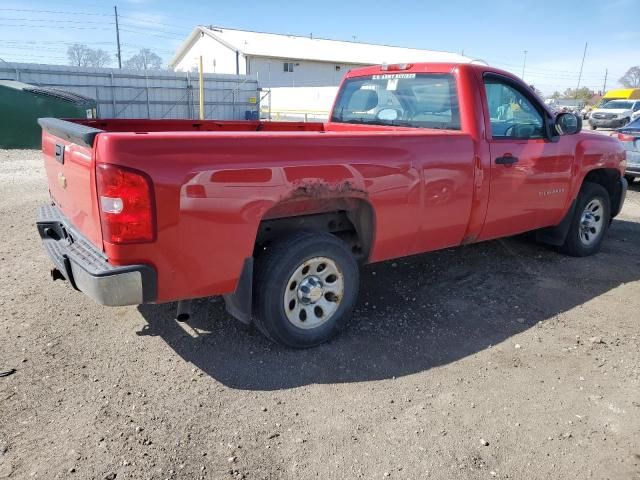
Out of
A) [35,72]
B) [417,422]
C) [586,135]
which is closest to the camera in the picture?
[417,422]

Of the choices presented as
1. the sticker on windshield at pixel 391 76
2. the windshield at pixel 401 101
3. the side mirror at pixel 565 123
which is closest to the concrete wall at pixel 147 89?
the windshield at pixel 401 101

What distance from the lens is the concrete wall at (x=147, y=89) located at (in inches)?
856

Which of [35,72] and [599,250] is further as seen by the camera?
[35,72]

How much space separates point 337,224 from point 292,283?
63 centimetres

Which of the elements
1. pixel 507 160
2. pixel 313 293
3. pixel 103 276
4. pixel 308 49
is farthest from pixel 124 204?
pixel 308 49

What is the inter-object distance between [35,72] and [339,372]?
22881mm

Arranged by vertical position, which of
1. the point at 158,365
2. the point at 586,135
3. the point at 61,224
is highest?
the point at 586,135

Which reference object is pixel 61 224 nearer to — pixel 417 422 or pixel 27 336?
pixel 27 336

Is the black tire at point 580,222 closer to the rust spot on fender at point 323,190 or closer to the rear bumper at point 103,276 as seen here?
the rust spot on fender at point 323,190

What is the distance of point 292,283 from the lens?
3414mm

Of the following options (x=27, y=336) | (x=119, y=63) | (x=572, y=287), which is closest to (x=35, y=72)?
(x=27, y=336)

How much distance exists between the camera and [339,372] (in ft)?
11.0

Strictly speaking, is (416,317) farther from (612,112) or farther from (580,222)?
(612,112)

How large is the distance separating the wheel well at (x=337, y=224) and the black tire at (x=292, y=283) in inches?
4.4
